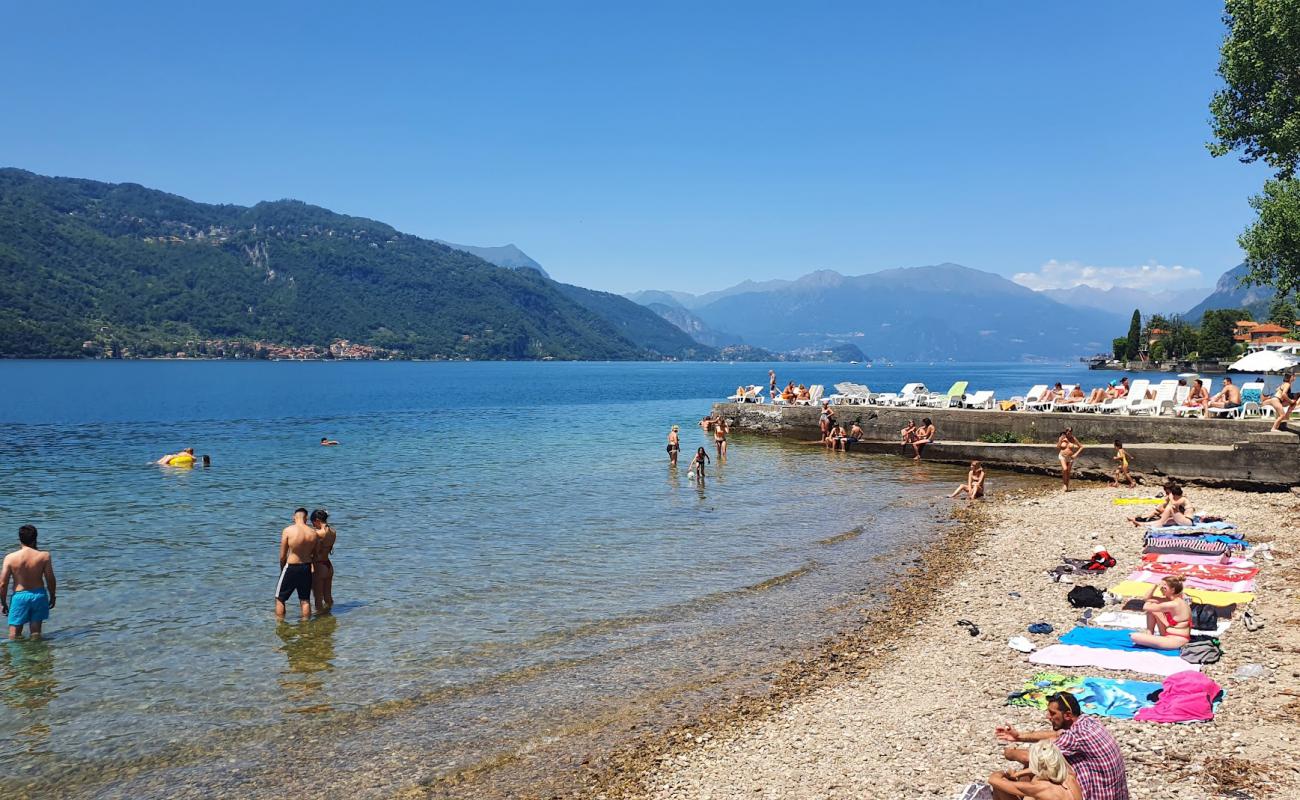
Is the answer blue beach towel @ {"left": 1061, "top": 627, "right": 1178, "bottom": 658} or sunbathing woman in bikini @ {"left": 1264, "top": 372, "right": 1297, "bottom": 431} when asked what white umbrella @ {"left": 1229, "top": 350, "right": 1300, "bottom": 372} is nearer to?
sunbathing woman in bikini @ {"left": 1264, "top": 372, "right": 1297, "bottom": 431}

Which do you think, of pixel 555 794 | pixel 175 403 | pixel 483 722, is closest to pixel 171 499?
pixel 483 722

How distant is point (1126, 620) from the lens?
33.0 feet

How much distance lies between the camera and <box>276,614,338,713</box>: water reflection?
897 cm

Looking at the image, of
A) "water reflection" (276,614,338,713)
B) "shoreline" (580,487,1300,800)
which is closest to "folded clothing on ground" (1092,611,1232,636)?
"shoreline" (580,487,1300,800)

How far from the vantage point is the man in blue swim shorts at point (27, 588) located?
1030 centimetres

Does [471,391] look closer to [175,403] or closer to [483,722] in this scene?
[175,403]

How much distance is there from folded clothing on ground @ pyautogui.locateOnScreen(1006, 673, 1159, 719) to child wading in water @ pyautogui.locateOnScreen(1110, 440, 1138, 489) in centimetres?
1660

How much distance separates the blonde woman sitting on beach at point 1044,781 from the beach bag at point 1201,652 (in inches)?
161

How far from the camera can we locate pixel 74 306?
181250 mm

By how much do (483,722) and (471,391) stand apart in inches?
3627

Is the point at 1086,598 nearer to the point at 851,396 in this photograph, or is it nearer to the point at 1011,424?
the point at 1011,424

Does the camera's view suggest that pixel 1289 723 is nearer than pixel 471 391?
Yes

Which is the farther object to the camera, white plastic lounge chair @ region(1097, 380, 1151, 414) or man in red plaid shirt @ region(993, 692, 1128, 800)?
white plastic lounge chair @ region(1097, 380, 1151, 414)

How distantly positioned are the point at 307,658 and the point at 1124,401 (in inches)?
1068
